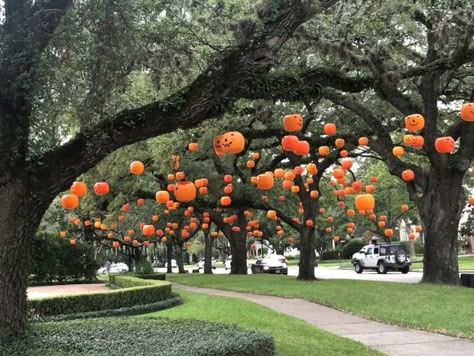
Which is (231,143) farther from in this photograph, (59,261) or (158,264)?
(158,264)

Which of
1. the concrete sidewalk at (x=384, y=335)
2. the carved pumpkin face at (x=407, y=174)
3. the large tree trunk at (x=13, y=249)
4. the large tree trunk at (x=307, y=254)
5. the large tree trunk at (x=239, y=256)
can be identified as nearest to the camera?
the large tree trunk at (x=13, y=249)

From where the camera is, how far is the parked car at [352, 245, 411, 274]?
109 ft

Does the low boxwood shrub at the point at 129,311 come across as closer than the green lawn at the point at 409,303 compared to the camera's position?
No

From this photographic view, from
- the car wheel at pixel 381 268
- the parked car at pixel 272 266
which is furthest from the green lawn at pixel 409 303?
the parked car at pixel 272 266

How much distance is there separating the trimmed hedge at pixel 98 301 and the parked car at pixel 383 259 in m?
→ 19.8

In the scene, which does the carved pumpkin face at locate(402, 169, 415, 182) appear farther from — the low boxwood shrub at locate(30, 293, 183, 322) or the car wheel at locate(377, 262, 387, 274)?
the car wheel at locate(377, 262, 387, 274)

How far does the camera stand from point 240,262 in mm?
33562

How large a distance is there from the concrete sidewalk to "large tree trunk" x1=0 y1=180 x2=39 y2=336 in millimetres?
5492

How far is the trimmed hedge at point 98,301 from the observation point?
47.8ft

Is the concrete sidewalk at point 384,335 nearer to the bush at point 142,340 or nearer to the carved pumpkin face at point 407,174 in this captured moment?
the bush at point 142,340

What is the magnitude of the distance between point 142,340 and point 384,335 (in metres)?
4.92

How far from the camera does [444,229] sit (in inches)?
694

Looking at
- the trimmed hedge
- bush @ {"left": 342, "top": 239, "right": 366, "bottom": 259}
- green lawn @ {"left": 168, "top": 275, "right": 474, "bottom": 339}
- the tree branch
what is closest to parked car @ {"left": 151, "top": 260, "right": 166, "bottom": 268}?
bush @ {"left": 342, "top": 239, "right": 366, "bottom": 259}

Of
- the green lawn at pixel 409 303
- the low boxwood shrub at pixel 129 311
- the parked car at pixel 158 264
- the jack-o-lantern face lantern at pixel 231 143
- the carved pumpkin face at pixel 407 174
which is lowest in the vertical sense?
the parked car at pixel 158 264
